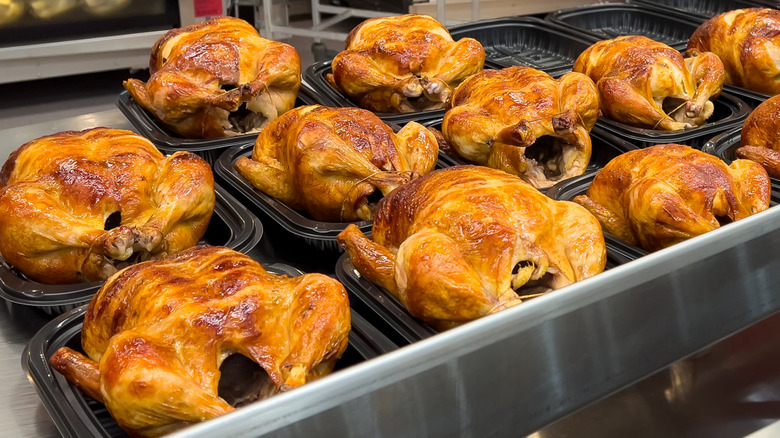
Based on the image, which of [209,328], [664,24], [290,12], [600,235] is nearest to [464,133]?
[600,235]

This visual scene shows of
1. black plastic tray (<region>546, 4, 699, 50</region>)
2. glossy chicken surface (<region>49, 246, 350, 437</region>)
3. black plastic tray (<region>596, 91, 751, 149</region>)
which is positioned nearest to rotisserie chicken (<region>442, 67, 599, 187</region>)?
black plastic tray (<region>596, 91, 751, 149</region>)

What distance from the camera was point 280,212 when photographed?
1894 millimetres

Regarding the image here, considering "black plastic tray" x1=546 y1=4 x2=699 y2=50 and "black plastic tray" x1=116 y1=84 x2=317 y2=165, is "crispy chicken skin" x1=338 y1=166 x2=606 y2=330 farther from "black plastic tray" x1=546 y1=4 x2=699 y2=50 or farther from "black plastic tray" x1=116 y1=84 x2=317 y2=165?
"black plastic tray" x1=546 y1=4 x2=699 y2=50

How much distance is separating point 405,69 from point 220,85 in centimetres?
59

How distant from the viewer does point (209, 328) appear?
122 centimetres

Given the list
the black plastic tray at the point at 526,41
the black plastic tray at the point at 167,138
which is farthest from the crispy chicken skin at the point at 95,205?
the black plastic tray at the point at 526,41

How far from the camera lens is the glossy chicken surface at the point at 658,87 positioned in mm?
2289

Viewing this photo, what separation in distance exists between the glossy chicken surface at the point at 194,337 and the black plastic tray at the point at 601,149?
0.91m

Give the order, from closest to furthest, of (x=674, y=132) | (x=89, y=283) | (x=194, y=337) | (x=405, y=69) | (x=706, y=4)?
(x=194, y=337) → (x=89, y=283) → (x=674, y=132) → (x=405, y=69) → (x=706, y=4)

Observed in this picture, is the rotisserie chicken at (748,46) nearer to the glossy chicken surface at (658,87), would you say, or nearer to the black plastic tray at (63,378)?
the glossy chicken surface at (658,87)

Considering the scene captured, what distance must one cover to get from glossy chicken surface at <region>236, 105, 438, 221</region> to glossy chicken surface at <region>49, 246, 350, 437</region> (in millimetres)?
508

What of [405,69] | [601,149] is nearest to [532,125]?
[601,149]

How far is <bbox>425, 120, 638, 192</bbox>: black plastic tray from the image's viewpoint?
85.0 inches

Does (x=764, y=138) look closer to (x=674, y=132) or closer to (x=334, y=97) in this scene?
(x=674, y=132)
